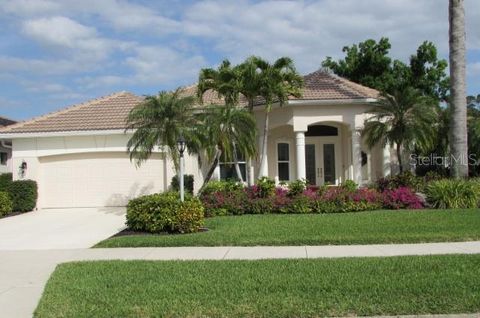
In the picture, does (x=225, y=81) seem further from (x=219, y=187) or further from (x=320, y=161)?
(x=320, y=161)

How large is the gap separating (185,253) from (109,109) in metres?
13.4

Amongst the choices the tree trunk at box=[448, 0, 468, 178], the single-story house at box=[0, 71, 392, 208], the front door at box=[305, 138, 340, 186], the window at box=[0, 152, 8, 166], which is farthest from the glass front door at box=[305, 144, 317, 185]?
the window at box=[0, 152, 8, 166]

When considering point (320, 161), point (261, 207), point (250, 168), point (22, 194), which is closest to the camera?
point (261, 207)

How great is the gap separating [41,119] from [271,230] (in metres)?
13.4

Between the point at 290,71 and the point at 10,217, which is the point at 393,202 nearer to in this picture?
the point at 290,71

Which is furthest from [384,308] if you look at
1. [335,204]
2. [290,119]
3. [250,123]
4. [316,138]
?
[316,138]

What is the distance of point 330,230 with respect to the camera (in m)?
12.3

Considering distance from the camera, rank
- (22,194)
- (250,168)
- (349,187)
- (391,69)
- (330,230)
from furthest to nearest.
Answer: (391,69)
(250,168)
(22,194)
(349,187)
(330,230)

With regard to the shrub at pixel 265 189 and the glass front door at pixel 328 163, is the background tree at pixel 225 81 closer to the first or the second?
the shrub at pixel 265 189

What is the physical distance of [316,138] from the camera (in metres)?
23.6

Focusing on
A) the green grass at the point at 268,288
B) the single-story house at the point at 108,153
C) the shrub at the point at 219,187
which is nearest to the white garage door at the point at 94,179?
the single-story house at the point at 108,153

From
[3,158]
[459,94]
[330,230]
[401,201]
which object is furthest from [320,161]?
[3,158]

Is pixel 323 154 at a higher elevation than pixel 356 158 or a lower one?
higher

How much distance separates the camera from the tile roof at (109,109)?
2088 centimetres
